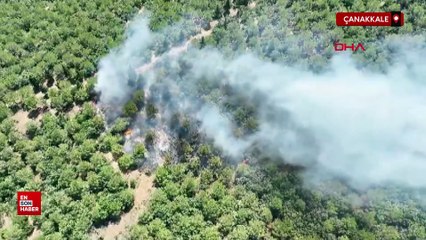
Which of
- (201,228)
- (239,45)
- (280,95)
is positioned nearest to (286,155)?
(280,95)

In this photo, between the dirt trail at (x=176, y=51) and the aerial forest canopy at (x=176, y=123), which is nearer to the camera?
the aerial forest canopy at (x=176, y=123)


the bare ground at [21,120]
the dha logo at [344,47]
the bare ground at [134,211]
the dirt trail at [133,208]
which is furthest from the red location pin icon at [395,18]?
the bare ground at [21,120]

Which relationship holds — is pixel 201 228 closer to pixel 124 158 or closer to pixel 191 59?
pixel 124 158

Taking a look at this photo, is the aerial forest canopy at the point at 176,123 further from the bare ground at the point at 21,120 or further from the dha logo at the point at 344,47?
the dha logo at the point at 344,47

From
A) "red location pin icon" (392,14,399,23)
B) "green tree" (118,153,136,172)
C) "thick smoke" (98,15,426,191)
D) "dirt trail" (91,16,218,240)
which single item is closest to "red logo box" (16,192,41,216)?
"dirt trail" (91,16,218,240)

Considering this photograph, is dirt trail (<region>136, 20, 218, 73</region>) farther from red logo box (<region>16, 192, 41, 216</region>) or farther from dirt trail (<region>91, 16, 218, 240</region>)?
red logo box (<region>16, 192, 41, 216</region>)
